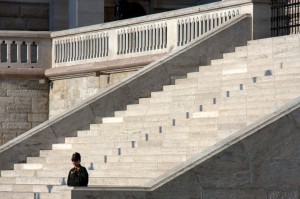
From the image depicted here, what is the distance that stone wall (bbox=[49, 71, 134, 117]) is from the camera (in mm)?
33438

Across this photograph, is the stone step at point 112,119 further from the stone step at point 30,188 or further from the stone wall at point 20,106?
the stone wall at point 20,106

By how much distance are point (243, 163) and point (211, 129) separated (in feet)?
7.24

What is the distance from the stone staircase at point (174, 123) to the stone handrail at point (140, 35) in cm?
142

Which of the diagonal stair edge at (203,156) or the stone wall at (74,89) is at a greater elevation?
the stone wall at (74,89)

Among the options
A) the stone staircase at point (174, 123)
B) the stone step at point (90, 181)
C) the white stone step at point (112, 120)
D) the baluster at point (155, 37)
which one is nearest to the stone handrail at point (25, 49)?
the baluster at point (155, 37)

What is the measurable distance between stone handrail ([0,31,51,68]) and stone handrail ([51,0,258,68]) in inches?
7.9

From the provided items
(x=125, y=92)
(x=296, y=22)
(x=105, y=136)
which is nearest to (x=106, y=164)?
(x=105, y=136)

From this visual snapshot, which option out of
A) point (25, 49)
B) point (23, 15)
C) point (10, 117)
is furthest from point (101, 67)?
point (23, 15)

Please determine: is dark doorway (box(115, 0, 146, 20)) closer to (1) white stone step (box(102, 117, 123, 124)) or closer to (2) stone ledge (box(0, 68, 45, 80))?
(2) stone ledge (box(0, 68, 45, 80))

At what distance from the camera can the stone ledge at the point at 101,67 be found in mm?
31692

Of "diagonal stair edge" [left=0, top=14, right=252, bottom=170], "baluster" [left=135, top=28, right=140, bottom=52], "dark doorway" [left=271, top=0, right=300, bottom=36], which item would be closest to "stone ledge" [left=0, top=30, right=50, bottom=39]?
"baluster" [left=135, top=28, right=140, bottom=52]

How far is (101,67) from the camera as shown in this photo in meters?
33.3

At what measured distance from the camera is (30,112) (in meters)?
34.9

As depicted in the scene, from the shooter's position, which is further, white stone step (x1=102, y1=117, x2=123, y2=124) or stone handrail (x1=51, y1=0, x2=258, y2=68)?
stone handrail (x1=51, y1=0, x2=258, y2=68)
